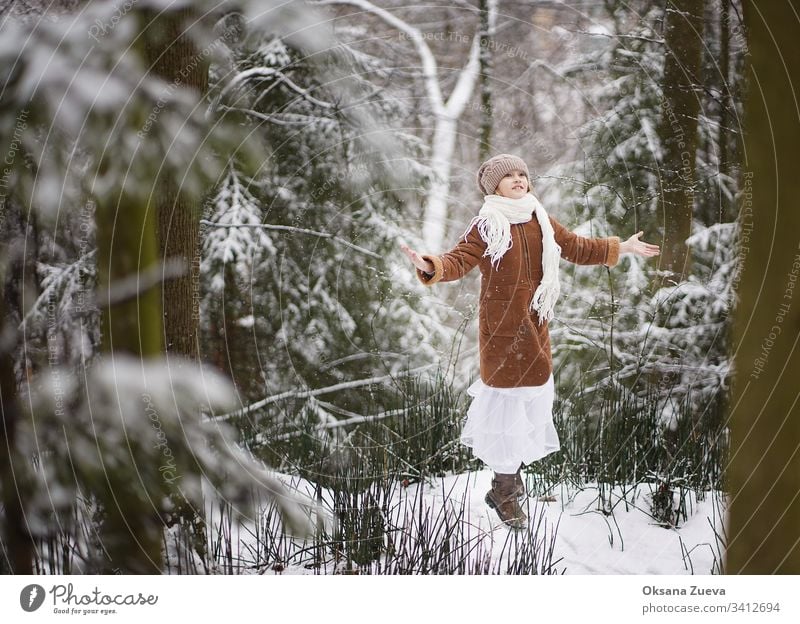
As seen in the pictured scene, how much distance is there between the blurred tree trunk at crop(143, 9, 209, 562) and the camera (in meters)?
1.36

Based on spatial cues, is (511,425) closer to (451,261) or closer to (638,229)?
(451,261)

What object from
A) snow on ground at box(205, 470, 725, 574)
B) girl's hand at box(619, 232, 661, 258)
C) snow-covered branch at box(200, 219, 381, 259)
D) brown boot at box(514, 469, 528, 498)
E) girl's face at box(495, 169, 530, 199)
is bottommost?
snow on ground at box(205, 470, 725, 574)

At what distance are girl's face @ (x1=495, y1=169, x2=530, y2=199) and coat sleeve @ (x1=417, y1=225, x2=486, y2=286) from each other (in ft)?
0.34

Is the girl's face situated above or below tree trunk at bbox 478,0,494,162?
below

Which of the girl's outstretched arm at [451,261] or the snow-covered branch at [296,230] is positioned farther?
the snow-covered branch at [296,230]

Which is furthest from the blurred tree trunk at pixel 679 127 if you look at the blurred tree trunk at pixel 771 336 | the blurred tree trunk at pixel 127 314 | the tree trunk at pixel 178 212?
the blurred tree trunk at pixel 127 314

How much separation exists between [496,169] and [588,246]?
0.27 meters

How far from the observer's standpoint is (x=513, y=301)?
132cm

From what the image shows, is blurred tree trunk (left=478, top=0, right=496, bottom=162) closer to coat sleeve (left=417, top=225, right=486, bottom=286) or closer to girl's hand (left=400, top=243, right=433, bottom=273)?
coat sleeve (left=417, top=225, right=486, bottom=286)

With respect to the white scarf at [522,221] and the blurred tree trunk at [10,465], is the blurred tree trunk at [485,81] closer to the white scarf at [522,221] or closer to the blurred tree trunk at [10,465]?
the white scarf at [522,221]

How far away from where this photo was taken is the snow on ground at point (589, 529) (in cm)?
134

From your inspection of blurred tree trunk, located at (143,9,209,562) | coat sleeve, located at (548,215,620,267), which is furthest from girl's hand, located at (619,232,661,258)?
blurred tree trunk, located at (143,9,209,562)

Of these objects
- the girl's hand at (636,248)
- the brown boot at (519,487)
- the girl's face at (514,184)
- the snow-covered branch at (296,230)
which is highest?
the girl's face at (514,184)

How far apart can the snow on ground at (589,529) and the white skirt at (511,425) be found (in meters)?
0.07
